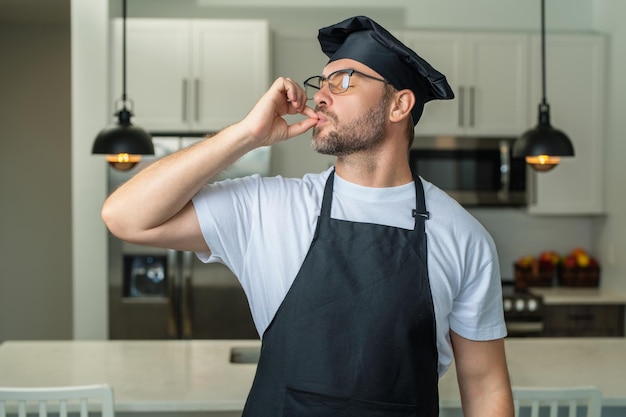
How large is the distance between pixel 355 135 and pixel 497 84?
11.5 ft

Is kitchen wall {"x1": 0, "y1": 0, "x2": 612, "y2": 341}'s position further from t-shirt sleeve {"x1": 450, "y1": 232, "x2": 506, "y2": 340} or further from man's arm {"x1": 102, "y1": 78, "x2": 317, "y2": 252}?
t-shirt sleeve {"x1": 450, "y1": 232, "x2": 506, "y2": 340}

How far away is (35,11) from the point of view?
5.73 meters

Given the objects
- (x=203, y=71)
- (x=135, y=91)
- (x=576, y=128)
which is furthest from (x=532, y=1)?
(x=135, y=91)

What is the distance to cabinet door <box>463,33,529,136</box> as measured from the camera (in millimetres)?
4914

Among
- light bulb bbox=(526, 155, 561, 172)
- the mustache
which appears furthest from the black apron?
light bulb bbox=(526, 155, 561, 172)

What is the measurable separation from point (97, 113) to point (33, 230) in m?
2.16

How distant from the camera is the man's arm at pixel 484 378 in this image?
1703 millimetres

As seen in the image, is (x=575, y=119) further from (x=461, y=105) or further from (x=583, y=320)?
(x=583, y=320)

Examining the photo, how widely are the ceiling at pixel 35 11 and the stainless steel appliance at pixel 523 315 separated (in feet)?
11.3

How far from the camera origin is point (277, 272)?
1625mm

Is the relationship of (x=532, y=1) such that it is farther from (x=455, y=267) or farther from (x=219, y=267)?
(x=455, y=267)

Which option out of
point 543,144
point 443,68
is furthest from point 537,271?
point 543,144

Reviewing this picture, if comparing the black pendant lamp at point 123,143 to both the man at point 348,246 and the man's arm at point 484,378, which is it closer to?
the man at point 348,246

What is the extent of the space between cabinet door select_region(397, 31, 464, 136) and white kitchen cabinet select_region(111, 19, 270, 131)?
927mm
